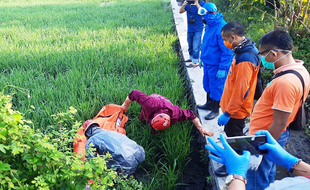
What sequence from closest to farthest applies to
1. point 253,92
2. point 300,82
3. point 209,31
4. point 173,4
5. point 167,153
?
1. point 300,82
2. point 253,92
3. point 167,153
4. point 209,31
5. point 173,4

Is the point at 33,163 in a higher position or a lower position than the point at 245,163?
higher

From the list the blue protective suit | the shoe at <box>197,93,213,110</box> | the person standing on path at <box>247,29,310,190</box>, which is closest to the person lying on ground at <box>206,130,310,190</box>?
the person standing on path at <box>247,29,310,190</box>

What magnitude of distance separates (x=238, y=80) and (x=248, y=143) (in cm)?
67

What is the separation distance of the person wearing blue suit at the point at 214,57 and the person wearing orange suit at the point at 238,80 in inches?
19.3

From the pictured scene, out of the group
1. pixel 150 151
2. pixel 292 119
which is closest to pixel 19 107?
pixel 150 151

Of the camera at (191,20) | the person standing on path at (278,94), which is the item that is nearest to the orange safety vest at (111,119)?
the person standing on path at (278,94)

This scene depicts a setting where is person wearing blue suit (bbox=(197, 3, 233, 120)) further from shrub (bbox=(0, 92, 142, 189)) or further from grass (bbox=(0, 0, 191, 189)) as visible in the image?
shrub (bbox=(0, 92, 142, 189))

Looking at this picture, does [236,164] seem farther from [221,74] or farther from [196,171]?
[221,74]

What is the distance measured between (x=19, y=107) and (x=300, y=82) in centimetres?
284

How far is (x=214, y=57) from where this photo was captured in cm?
270

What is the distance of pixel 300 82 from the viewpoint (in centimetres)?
142

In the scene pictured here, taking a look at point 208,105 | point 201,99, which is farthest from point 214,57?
point 201,99

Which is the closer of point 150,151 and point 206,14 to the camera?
point 150,151

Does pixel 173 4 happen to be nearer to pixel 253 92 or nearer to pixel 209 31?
pixel 209 31
